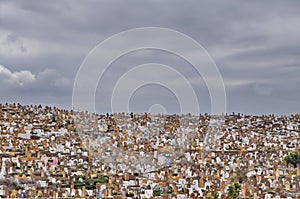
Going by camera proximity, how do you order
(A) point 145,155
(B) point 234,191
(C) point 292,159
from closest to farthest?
(B) point 234,191 → (C) point 292,159 → (A) point 145,155

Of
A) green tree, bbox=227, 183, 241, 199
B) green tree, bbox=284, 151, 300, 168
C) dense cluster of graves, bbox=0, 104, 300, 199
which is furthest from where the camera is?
green tree, bbox=284, 151, 300, 168

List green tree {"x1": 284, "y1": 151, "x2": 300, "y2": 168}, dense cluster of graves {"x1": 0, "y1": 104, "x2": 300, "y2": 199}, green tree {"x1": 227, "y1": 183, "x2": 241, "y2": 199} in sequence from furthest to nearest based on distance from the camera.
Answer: green tree {"x1": 284, "y1": 151, "x2": 300, "y2": 168} → dense cluster of graves {"x1": 0, "y1": 104, "x2": 300, "y2": 199} → green tree {"x1": 227, "y1": 183, "x2": 241, "y2": 199}

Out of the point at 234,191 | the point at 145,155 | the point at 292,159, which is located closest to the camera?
the point at 234,191

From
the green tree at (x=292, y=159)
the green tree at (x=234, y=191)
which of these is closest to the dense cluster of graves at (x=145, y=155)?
the green tree at (x=234, y=191)

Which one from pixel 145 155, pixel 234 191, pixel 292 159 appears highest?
pixel 145 155

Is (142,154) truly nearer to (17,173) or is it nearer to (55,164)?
(55,164)

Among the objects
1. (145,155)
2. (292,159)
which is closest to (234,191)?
(292,159)

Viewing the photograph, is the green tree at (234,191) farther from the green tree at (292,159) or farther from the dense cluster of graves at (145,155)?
the green tree at (292,159)

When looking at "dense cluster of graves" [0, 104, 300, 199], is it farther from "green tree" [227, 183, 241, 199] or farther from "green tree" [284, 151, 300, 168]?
"green tree" [284, 151, 300, 168]

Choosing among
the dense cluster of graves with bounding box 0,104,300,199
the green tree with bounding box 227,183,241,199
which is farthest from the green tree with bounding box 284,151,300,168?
the green tree with bounding box 227,183,241,199

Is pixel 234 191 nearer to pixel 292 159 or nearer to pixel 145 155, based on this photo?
pixel 292 159
